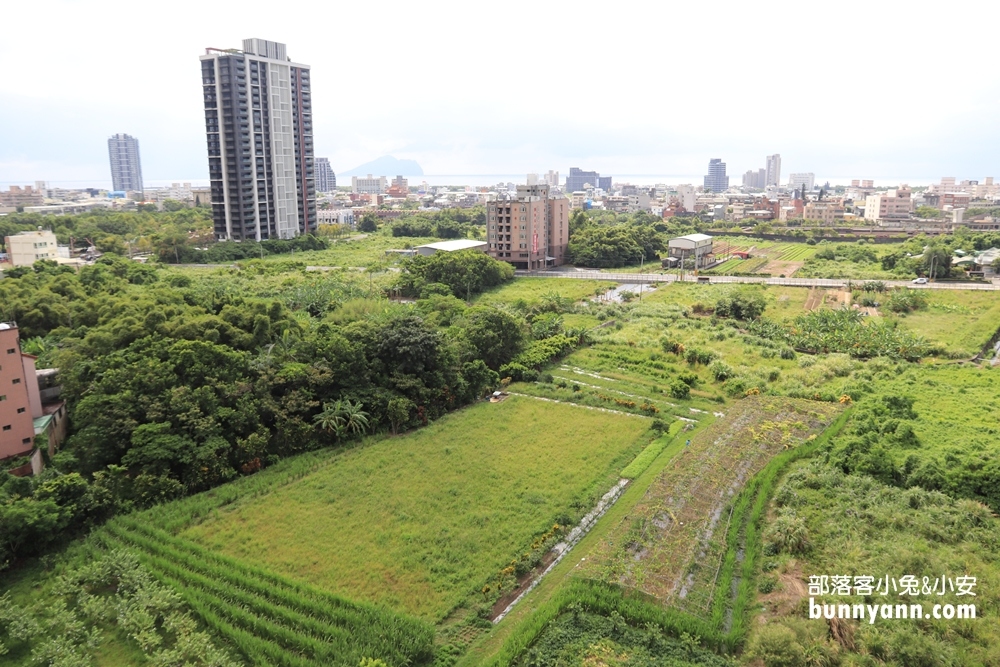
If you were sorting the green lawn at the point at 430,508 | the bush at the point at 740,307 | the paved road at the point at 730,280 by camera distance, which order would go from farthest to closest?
the paved road at the point at 730,280
the bush at the point at 740,307
the green lawn at the point at 430,508

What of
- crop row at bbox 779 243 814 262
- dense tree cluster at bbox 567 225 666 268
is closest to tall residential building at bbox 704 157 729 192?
crop row at bbox 779 243 814 262

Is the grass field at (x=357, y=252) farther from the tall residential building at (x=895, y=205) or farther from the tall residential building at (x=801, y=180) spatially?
the tall residential building at (x=801, y=180)

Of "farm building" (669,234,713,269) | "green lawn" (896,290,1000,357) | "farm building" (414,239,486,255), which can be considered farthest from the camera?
"farm building" (669,234,713,269)

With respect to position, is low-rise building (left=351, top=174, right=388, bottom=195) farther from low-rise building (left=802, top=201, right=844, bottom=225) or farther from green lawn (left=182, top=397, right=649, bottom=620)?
green lawn (left=182, top=397, right=649, bottom=620)

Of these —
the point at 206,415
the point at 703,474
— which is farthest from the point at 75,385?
the point at 703,474

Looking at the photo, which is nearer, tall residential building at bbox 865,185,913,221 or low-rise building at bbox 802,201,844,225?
low-rise building at bbox 802,201,844,225

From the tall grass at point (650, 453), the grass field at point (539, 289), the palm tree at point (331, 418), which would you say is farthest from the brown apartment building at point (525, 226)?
the palm tree at point (331, 418)

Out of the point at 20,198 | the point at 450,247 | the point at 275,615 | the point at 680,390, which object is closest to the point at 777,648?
the point at 275,615
